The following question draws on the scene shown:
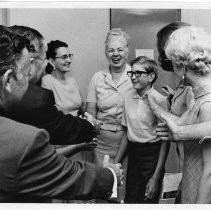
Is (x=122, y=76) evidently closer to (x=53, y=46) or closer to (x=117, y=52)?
(x=117, y=52)

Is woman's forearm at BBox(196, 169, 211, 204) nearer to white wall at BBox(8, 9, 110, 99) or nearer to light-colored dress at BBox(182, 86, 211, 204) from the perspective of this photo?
light-colored dress at BBox(182, 86, 211, 204)

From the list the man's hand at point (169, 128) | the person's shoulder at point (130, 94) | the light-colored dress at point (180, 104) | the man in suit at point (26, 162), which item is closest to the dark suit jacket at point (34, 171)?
the man in suit at point (26, 162)

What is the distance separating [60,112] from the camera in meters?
1.08

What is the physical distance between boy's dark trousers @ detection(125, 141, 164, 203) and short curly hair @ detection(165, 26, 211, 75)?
0.37m

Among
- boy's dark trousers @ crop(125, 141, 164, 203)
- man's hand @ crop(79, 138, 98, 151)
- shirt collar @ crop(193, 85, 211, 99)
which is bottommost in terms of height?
boy's dark trousers @ crop(125, 141, 164, 203)

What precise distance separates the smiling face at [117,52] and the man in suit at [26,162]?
49cm

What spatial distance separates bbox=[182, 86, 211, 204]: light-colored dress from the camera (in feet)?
2.90

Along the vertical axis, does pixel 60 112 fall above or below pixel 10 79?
below

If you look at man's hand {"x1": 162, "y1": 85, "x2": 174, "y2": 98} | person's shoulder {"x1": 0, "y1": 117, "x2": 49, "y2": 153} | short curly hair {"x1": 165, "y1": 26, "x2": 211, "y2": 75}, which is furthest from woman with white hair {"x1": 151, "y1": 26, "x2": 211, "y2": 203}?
person's shoulder {"x1": 0, "y1": 117, "x2": 49, "y2": 153}

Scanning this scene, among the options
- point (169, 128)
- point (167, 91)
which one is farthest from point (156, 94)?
point (169, 128)

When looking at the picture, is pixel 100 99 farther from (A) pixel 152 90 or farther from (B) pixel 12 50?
(B) pixel 12 50

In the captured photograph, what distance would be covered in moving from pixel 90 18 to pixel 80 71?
6.8 inches
